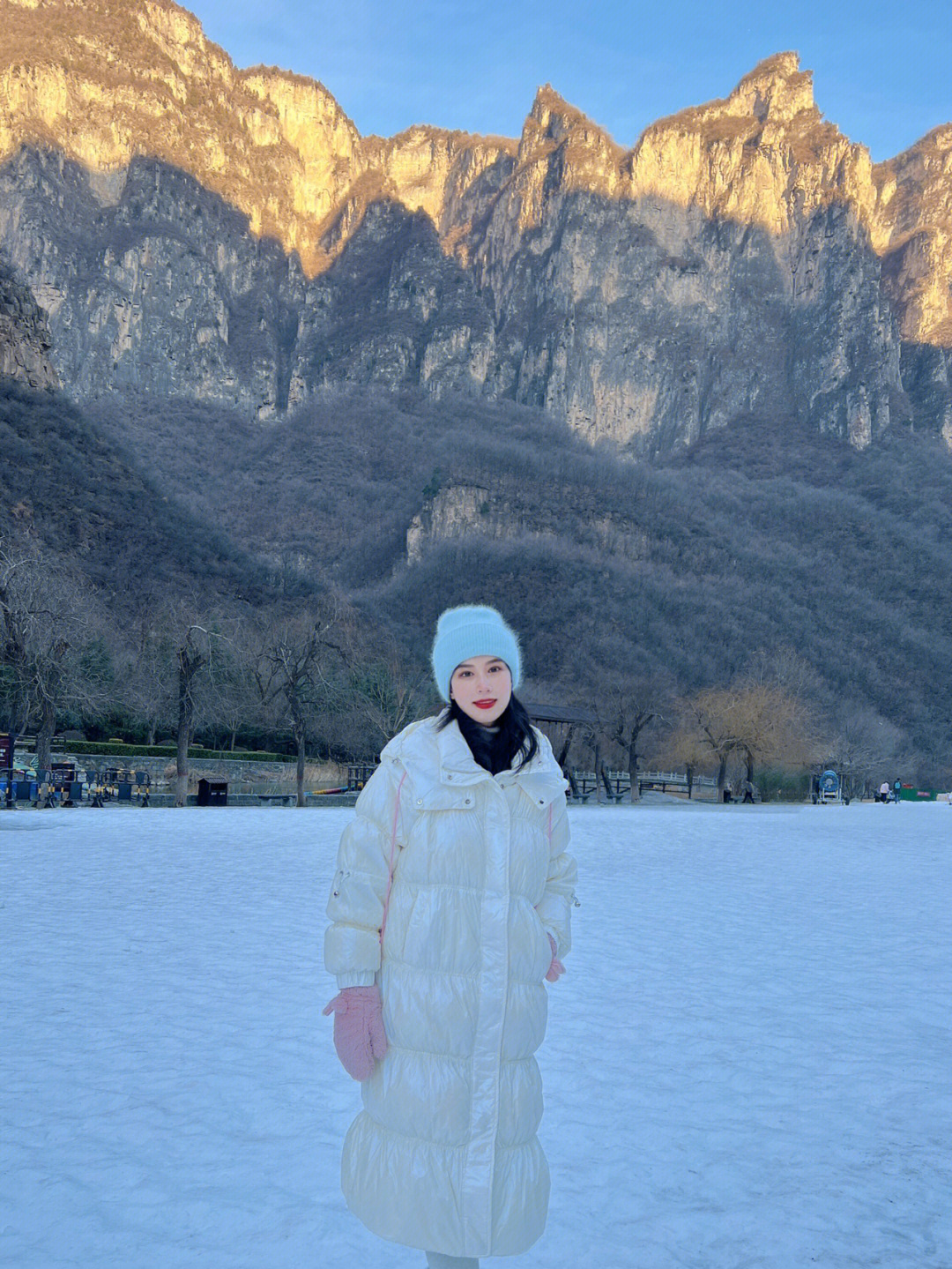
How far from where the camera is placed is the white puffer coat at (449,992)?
2.48m

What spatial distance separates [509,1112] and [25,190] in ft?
532

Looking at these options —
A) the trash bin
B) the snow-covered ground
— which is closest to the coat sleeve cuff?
the snow-covered ground

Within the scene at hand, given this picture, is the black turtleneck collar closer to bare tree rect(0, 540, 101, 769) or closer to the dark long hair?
the dark long hair

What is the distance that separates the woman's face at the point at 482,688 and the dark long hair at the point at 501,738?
0.08 feet

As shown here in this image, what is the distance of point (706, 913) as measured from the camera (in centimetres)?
1095

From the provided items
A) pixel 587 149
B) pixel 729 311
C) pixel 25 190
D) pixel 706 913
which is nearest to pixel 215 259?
pixel 25 190

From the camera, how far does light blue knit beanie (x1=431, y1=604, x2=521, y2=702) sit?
2883 millimetres

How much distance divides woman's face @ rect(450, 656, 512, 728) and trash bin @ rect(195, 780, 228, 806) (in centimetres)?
2614

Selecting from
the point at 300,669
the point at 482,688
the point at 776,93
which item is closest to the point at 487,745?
the point at 482,688

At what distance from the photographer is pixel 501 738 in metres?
2.83

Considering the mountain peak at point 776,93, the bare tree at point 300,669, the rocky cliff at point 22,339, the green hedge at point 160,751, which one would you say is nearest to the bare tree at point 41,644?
Answer: the green hedge at point 160,751

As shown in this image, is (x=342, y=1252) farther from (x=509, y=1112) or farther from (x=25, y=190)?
(x=25, y=190)

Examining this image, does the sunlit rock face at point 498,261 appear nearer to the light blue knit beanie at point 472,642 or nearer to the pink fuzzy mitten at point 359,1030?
the light blue knit beanie at point 472,642

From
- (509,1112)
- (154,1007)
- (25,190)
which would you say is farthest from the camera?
(25,190)
